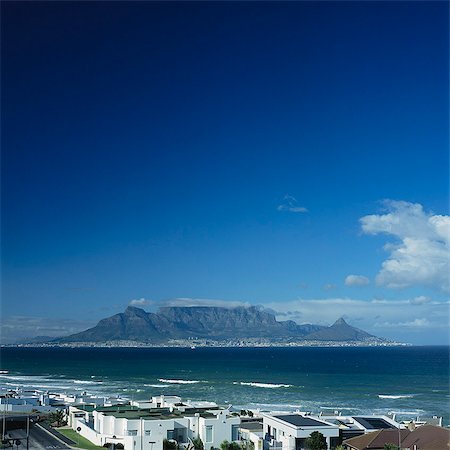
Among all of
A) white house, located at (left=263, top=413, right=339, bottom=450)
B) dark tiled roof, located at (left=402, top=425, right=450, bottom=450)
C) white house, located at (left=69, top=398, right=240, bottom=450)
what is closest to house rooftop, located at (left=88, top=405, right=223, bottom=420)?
white house, located at (left=69, top=398, right=240, bottom=450)

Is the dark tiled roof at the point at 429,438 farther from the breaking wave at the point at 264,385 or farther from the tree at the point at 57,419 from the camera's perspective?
the breaking wave at the point at 264,385

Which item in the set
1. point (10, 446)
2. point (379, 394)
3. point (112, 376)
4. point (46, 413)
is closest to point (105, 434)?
point (10, 446)

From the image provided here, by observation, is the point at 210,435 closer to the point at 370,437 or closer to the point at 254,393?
the point at 370,437

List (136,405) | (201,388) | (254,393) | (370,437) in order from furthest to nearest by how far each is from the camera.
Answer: (201,388) → (254,393) → (136,405) → (370,437)

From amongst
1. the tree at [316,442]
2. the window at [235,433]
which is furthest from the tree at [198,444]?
the tree at [316,442]

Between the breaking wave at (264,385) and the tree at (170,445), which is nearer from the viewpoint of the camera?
the tree at (170,445)

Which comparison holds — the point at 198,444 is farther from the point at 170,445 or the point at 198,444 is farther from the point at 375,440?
the point at 375,440
